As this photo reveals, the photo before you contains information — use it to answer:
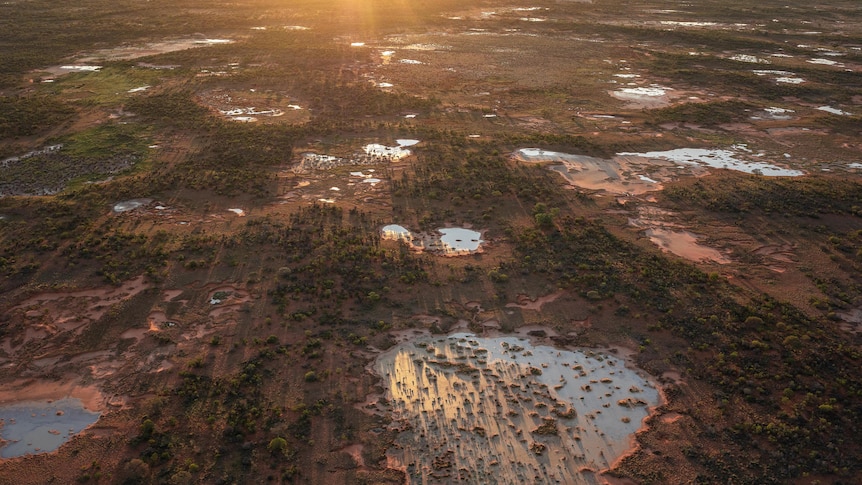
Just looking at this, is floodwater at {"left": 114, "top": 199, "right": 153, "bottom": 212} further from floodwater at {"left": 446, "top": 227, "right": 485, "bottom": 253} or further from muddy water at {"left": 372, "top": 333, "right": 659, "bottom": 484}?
muddy water at {"left": 372, "top": 333, "right": 659, "bottom": 484}

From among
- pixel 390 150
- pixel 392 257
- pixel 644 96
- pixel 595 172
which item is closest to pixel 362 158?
pixel 390 150

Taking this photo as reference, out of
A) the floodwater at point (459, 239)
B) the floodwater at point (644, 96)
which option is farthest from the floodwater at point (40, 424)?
the floodwater at point (644, 96)

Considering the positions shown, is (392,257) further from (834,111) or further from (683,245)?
(834,111)

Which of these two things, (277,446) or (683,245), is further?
(683,245)

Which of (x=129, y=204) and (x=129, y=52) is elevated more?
(x=129, y=52)

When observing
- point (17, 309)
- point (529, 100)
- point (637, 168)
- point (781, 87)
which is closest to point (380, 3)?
point (529, 100)

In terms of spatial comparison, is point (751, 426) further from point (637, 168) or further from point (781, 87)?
point (781, 87)
